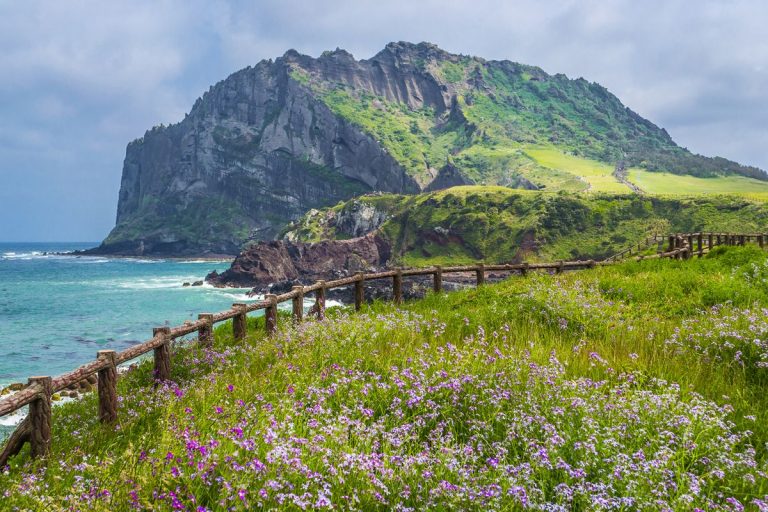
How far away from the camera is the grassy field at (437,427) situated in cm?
391

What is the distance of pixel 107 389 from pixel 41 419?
1.13 meters

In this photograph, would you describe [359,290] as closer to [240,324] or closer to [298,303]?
[298,303]

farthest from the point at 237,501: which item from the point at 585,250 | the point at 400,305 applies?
the point at 585,250

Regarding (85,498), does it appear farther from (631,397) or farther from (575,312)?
(575,312)

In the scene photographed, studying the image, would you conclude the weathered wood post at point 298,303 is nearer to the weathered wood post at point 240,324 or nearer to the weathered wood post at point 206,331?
the weathered wood post at point 240,324

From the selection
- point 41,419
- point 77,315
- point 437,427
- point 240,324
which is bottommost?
point 77,315

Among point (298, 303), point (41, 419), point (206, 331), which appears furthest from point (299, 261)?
point (41, 419)

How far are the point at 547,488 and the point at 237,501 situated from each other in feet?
8.60

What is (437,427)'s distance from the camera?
561 cm

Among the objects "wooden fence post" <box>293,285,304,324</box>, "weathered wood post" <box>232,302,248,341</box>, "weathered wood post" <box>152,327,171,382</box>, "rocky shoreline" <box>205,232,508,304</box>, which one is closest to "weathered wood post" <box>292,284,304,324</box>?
"wooden fence post" <box>293,285,304,324</box>

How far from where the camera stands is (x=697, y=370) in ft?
23.5

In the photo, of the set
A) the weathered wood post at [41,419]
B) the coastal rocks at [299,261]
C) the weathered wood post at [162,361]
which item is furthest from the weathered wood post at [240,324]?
the coastal rocks at [299,261]

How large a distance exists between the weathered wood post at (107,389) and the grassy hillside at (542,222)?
12554cm

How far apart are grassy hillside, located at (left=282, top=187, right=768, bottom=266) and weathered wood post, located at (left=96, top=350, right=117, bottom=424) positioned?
12554 cm
